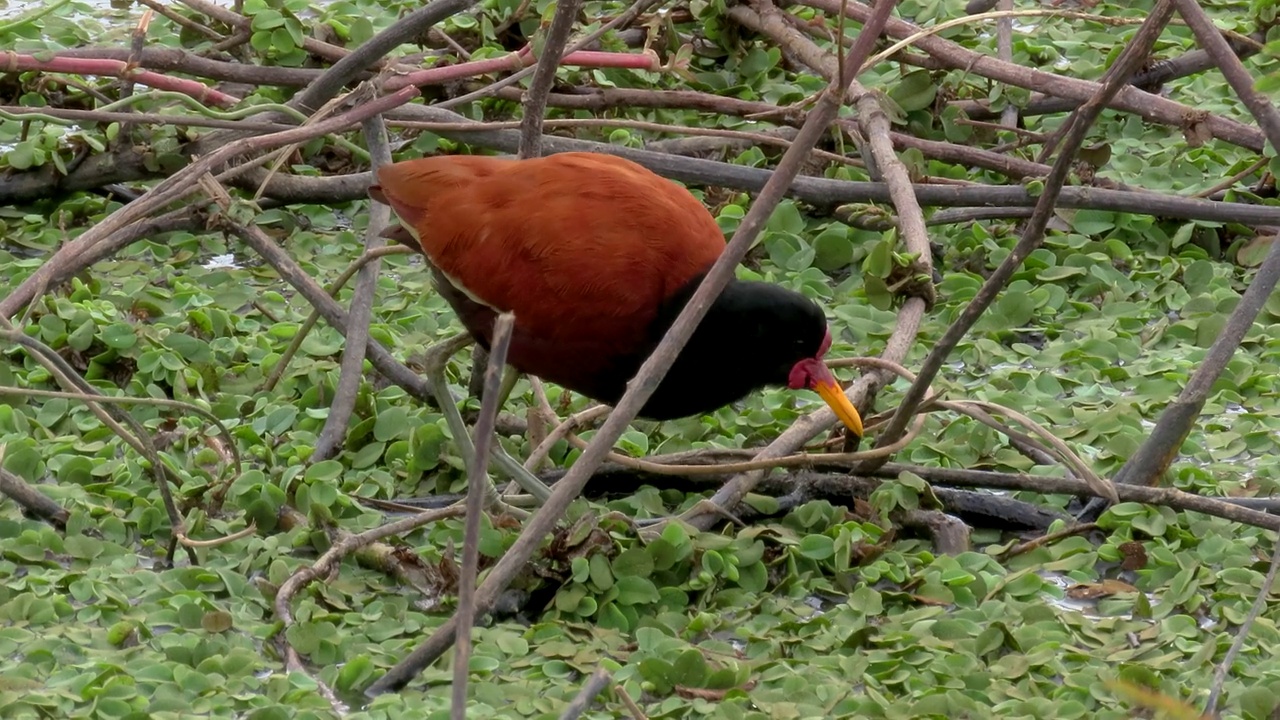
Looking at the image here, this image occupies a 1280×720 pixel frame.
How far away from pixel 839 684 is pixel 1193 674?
627mm

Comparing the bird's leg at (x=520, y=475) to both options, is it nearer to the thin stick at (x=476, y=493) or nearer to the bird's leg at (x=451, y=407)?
the bird's leg at (x=451, y=407)

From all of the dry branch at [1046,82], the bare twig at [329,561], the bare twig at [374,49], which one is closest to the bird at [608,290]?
the bare twig at [329,561]

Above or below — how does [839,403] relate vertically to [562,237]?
below

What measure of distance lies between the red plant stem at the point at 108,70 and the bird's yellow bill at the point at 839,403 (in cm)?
204

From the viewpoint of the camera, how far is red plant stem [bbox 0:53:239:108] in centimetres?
421

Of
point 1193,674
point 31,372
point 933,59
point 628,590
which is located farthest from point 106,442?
point 933,59

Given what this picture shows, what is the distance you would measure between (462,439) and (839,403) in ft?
2.67

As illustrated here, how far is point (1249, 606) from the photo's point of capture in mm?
2943

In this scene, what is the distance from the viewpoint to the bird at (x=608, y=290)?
10.4ft

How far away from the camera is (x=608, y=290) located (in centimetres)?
315

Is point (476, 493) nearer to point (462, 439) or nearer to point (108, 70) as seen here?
point (462, 439)

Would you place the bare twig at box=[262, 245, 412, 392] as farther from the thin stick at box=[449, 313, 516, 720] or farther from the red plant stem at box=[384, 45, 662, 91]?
the thin stick at box=[449, 313, 516, 720]

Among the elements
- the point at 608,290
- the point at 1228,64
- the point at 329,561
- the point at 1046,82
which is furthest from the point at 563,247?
the point at 1046,82

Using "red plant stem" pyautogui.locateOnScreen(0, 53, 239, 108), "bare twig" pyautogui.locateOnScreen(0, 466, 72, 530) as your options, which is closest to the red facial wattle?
"bare twig" pyautogui.locateOnScreen(0, 466, 72, 530)
